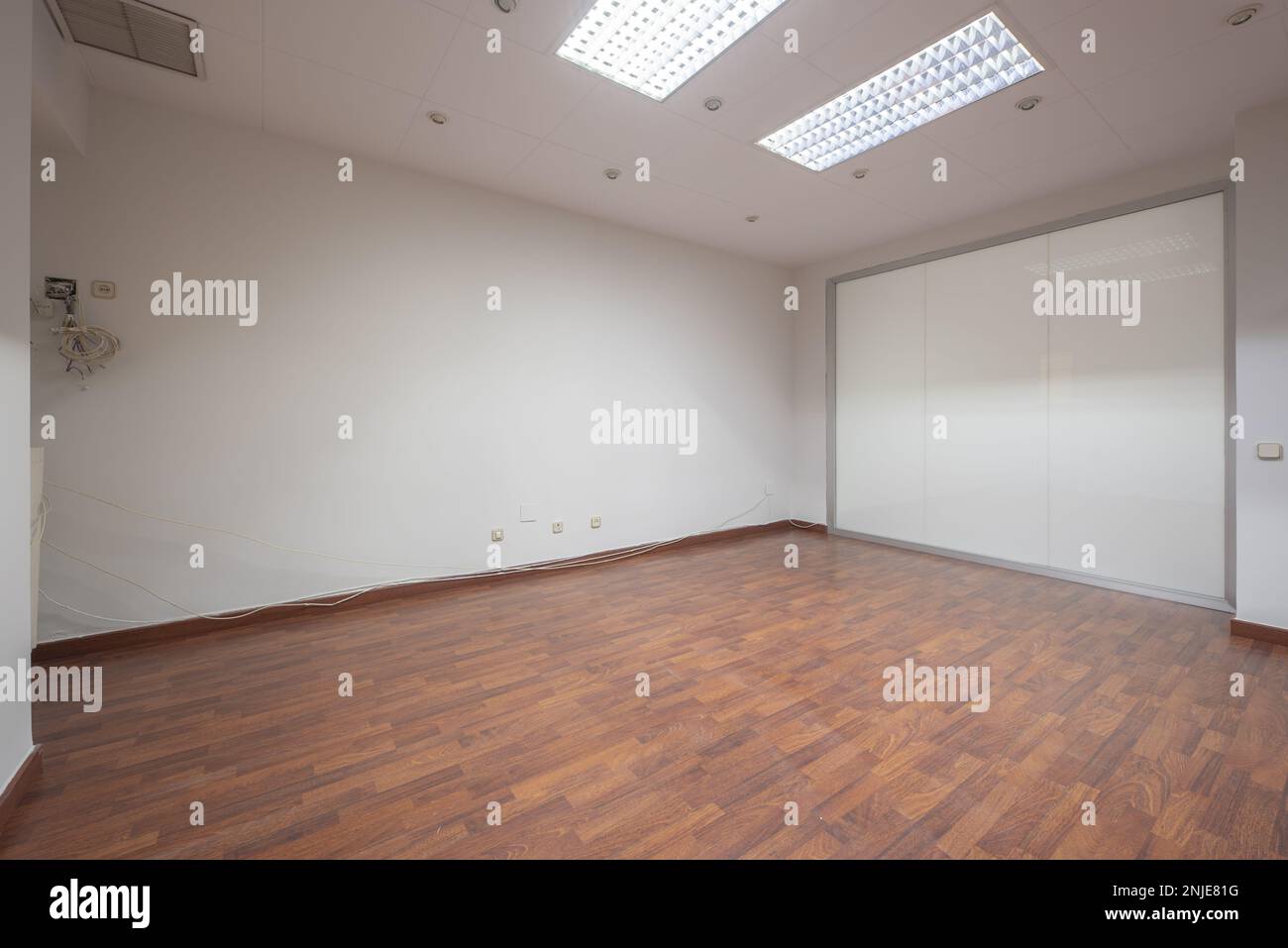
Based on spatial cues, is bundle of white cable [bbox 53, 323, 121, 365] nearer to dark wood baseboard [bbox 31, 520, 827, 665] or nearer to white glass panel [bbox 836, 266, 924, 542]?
dark wood baseboard [bbox 31, 520, 827, 665]

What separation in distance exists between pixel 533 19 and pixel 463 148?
52.5 inches


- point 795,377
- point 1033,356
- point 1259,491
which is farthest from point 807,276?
point 1259,491

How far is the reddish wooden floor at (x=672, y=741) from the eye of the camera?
162 centimetres

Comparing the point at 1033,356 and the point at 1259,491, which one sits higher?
the point at 1033,356

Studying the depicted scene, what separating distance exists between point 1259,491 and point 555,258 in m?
5.07

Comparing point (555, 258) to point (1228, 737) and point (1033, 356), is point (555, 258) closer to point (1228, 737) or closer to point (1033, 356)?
point (1033, 356)

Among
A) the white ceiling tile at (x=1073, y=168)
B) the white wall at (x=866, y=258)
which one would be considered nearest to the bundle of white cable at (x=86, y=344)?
the white ceiling tile at (x=1073, y=168)

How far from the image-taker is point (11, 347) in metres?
1.71

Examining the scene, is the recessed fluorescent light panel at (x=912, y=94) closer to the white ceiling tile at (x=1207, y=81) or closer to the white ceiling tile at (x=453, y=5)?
the white ceiling tile at (x=1207, y=81)

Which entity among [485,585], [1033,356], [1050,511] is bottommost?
[485,585]

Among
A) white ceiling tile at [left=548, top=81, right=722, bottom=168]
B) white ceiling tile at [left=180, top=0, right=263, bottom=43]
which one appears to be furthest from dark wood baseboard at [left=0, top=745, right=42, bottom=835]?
white ceiling tile at [left=548, top=81, right=722, bottom=168]

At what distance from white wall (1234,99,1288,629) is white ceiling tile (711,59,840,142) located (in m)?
2.55

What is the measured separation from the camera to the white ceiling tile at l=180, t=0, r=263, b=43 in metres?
2.39
